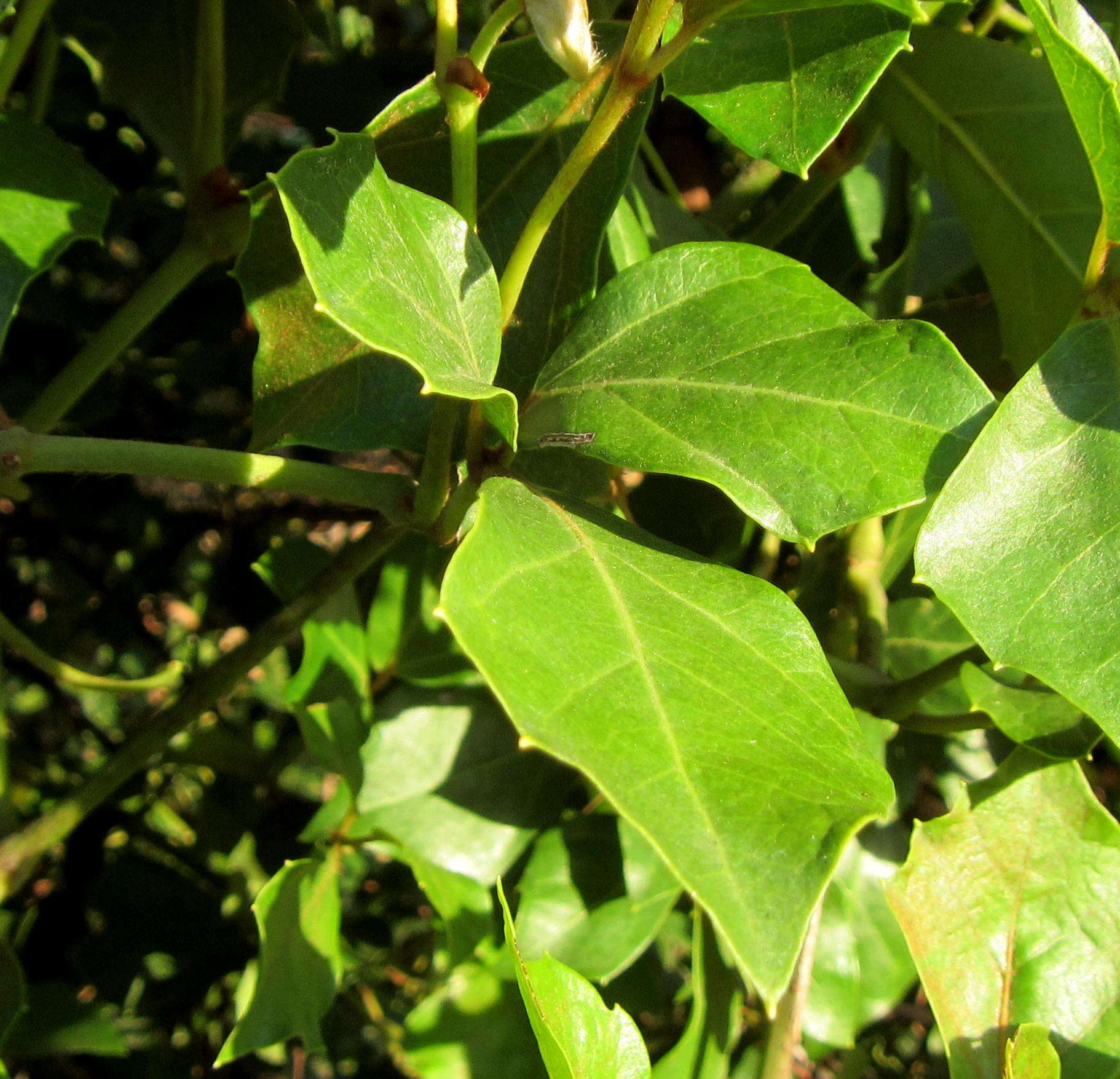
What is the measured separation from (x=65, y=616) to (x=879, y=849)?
928mm

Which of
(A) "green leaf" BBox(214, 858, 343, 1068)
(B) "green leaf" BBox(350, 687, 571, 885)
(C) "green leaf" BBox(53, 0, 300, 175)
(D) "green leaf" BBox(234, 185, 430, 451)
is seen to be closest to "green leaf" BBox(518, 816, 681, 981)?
(B) "green leaf" BBox(350, 687, 571, 885)

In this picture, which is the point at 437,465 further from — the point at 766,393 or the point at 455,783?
the point at 455,783

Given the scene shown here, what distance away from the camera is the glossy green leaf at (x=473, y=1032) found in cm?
74

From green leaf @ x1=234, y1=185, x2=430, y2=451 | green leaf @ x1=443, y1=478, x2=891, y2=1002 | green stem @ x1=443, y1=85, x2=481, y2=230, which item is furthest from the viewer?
green leaf @ x1=234, y1=185, x2=430, y2=451

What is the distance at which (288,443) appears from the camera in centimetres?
56

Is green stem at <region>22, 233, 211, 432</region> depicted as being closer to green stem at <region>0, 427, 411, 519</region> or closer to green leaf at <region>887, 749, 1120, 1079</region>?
green stem at <region>0, 427, 411, 519</region>

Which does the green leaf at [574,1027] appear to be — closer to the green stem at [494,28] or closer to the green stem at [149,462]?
the green stem at [149,462]

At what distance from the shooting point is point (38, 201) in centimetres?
62

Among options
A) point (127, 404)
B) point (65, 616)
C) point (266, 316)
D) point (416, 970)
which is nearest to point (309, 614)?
point (266, 316)

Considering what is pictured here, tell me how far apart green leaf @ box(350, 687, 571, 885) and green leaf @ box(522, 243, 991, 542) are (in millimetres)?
355

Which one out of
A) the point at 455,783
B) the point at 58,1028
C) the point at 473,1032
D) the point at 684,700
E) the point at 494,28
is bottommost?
the point at 58,1028

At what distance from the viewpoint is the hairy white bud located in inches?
16.7

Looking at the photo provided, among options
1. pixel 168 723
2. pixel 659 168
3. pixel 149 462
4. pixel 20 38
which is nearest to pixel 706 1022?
pixel 168 723

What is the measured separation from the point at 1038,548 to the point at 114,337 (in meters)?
0.53
